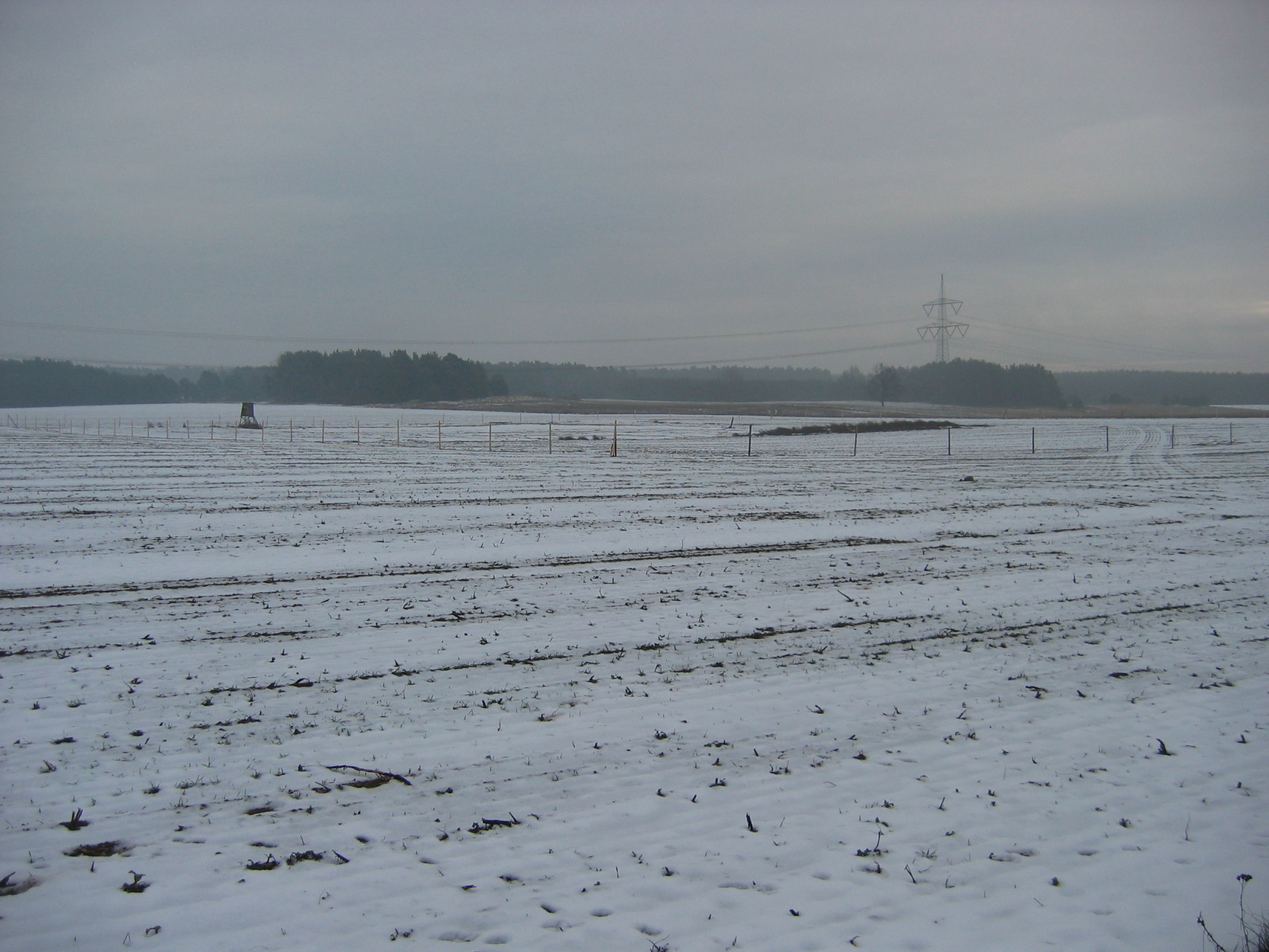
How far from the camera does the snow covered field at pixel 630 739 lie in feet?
14.0

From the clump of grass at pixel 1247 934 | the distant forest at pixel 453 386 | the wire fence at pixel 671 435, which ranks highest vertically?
the distant forest at pixel 453 386

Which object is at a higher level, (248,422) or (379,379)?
(379,379)

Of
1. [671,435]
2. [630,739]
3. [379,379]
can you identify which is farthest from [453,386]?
[630,739]

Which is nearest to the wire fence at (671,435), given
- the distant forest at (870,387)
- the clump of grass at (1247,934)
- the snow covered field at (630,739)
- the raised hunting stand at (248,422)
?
the raised hunting stand at (248,422)

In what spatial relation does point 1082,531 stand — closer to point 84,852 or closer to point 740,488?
point 740,488

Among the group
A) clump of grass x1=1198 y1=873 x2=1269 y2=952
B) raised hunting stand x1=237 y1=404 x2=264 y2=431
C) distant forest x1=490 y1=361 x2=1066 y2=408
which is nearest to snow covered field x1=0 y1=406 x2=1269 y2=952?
clump of grass x1=1198 y1=873 x2=1269 y2=952

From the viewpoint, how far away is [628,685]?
730 cm

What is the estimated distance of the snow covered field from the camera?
4270 millimetres

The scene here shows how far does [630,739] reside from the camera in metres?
6.22

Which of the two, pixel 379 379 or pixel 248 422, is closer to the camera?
pixel 248 422

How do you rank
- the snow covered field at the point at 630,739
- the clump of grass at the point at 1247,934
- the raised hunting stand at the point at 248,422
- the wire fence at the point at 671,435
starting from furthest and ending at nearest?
the raised hunting stand at the point at 248,422
the wire fence at the point at 671,435
the snow covered field at the point at 630,739
the clump of grass at the point at 1247,934

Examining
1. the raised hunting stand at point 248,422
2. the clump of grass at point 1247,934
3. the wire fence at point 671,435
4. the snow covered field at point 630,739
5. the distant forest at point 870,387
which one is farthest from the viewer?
the distant forest at point 870,387

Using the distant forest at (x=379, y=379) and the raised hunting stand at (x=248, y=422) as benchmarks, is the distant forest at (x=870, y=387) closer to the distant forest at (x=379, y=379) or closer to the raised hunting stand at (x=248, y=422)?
the distant forest at (x=379, y=379)

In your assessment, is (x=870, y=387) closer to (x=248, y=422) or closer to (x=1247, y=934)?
(x=248, y=422)
